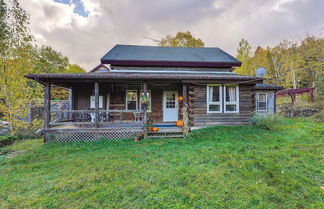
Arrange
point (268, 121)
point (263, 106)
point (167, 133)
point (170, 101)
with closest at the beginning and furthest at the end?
1. point (167, 133)
2. point (268, 121)
3. point (170, 101)
4. point (263, 106)

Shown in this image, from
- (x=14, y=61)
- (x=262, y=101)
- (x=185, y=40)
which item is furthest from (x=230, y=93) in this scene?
(x=185, y=40)

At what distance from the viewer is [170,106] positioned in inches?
378

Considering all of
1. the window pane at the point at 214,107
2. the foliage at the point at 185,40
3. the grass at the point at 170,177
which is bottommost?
the grass at the point at 170,177

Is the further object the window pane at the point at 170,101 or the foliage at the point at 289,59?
the foliage at the point at 289,59

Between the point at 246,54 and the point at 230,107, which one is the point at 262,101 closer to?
the point at 230,107

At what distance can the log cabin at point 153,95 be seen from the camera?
6.91m

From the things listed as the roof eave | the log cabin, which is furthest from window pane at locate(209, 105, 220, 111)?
the roof eave

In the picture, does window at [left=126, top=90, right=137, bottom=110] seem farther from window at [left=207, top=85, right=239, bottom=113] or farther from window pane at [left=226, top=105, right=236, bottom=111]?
window pane at [left=226, top=105, right=236, bottom=111]

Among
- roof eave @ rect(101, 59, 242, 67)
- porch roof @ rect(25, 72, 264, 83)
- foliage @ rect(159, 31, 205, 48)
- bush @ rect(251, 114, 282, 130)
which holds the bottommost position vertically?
bush @ rect(251, 114, 282, 130)

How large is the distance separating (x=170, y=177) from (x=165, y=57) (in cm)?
883

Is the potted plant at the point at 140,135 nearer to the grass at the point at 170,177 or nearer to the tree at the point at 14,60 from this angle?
the grass at the point at 170,177

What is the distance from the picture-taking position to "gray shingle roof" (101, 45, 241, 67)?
9.59 metres

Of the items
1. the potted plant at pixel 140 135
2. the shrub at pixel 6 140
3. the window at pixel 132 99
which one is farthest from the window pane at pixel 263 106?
the shrub at pixel 6 140

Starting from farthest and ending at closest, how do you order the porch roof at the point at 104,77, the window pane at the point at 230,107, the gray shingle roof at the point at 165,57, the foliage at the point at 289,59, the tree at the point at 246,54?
the tree at the point at 246,54 → the foliage at the point at 289,59 → the gray shingle roof at the point at 165,57 → the window pane at the point at 230,107 → the porch roof at the point at 104,77
